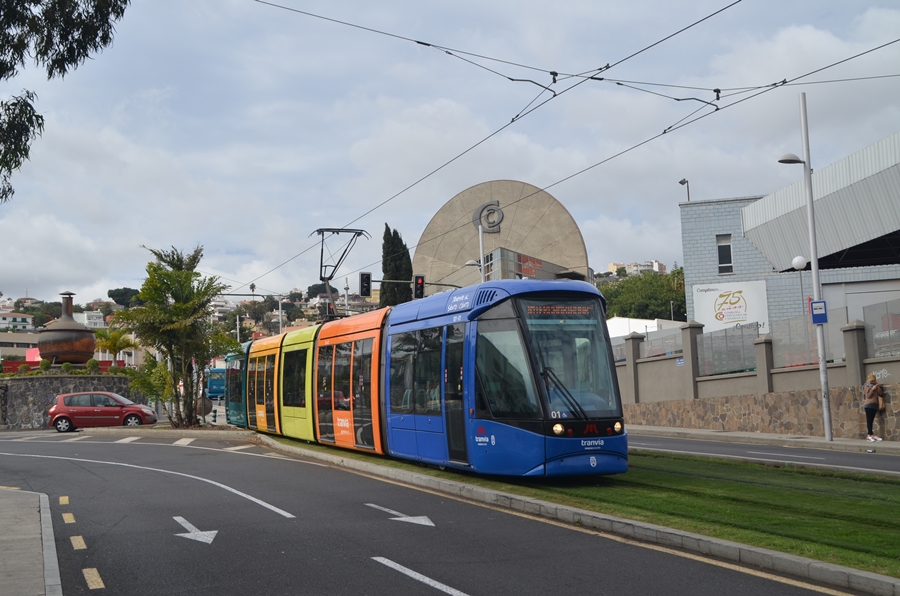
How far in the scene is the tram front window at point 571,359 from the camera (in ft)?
40.7

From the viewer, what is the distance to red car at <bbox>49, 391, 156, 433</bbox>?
3278cm

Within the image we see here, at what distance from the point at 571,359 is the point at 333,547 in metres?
5.22

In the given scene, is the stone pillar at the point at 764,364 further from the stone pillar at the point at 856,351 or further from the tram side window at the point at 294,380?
the tram side window at the point at 294,380

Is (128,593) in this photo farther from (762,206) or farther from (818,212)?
(762,206)

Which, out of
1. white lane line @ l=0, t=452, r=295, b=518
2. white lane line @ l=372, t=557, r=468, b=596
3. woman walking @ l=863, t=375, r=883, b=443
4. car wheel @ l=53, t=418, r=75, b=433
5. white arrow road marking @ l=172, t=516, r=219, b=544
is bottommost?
white lane line @ l=372, t=557, r=468, b=596

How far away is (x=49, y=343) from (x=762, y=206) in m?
36.4

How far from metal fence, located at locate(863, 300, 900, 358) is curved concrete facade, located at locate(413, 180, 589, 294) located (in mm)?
34558

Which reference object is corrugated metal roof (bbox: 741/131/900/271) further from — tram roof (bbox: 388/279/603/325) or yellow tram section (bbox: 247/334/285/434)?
yellow tram section (bbox: 247/334/285/434)

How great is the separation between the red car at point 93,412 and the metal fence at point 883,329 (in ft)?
83.9

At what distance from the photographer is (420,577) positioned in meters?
7.34

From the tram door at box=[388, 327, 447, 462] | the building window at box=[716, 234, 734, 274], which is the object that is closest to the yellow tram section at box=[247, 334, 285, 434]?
the tram door at box=[388, 327, 447, 462]

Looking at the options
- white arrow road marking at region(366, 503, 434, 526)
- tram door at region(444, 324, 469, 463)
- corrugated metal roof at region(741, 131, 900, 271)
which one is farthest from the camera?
corrugated metal roof at region(741, 131, 900, 271)

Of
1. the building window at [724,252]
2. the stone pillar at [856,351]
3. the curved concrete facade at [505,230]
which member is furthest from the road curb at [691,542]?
the curved concrete facade at [505,230]

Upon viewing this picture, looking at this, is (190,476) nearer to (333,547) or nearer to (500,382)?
(500,382)
